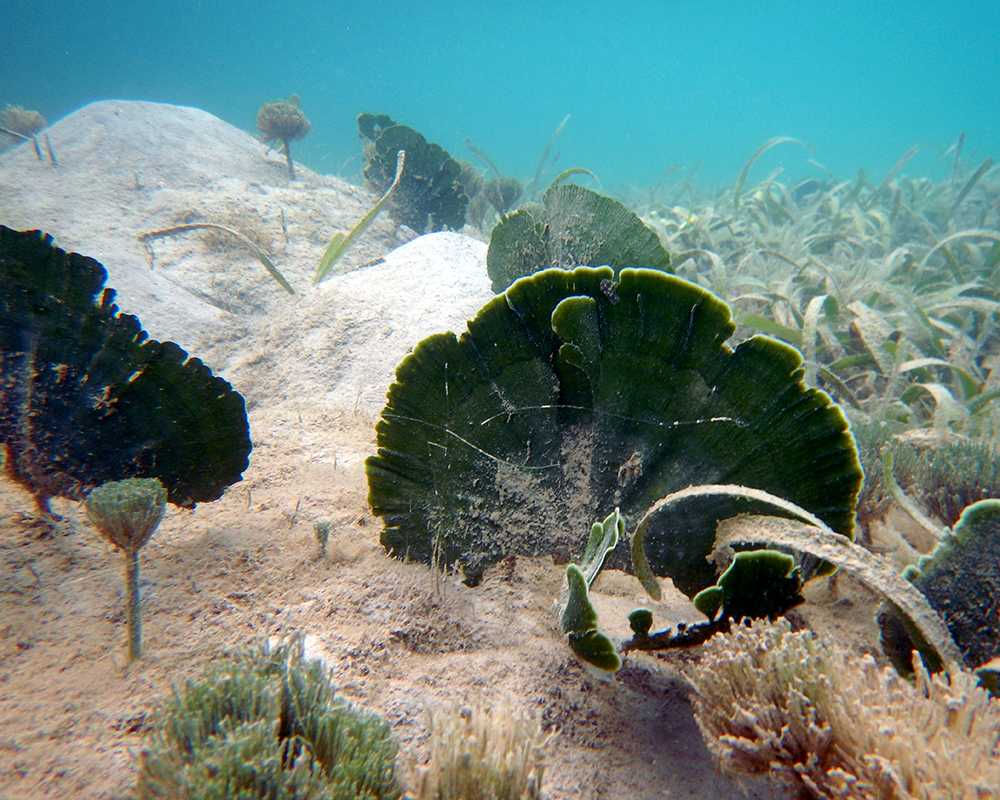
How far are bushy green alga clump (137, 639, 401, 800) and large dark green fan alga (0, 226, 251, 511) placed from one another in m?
1.32

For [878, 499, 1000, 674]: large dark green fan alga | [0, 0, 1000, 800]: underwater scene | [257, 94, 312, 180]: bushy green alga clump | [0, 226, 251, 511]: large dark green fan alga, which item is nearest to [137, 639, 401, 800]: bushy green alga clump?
[0, 0, 1000, 800]: underwater scene

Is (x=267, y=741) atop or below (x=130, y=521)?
below

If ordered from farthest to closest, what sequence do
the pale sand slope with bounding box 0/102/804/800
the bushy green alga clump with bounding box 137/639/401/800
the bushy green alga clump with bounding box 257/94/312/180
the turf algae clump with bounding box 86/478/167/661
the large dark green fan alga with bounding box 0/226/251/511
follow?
the bushy green alga clump with bounding box 257/94/312/180, the large dark green fan alga with bounding box 0/226/251/511, the turf algae clump with bounding box 86/478/167/661, the pale sand slope with bounding box 0/102/804/800, the bushy green alga clump with bounding box 137/639/401/800

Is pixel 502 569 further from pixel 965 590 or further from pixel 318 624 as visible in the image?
pixel 965 590

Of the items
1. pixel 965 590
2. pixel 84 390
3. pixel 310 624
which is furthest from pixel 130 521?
pixel 965 590

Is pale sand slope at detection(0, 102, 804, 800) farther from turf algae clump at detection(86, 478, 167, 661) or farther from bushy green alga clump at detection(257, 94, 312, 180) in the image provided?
bushy green alga clump at detection(257, 94, 312, 180)

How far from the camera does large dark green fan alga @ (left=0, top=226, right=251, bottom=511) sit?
230 cm

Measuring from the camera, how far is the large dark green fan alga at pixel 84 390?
7.56 feet

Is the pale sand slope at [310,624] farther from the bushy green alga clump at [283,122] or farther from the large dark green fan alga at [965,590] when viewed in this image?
the bushy green alga clump at [283,122]

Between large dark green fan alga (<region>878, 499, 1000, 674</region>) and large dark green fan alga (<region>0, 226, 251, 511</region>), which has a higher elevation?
large dark green fan alga (<region>0, 226, 251, 511</region>)

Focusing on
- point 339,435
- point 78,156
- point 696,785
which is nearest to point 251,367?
point 339,435

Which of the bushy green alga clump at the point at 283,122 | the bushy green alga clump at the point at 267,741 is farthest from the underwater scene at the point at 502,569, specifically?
the bushy green alga clump at the point at 283,122

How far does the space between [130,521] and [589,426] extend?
5.78 ft

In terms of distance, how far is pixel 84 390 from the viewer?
2365mm
